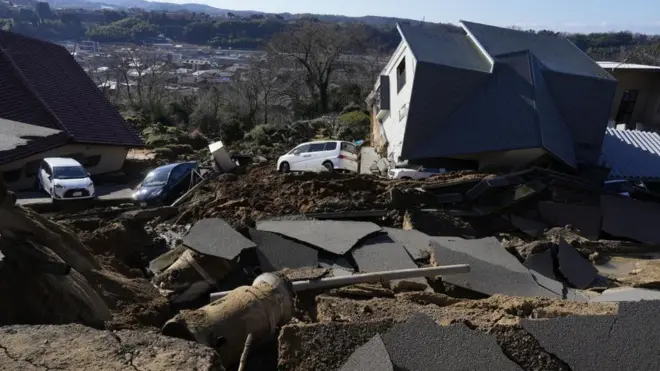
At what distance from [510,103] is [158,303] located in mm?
16699

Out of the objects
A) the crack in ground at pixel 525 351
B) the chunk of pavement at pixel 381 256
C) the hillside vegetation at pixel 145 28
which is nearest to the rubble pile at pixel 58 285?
the chunk of pavement at pixel 381 256

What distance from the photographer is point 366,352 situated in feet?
14.8

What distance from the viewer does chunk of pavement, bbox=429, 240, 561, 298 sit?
8227 millimetres

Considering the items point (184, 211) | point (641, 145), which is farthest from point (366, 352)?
point (641, 145)

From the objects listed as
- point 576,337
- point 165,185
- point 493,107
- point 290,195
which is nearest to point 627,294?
point 576,337

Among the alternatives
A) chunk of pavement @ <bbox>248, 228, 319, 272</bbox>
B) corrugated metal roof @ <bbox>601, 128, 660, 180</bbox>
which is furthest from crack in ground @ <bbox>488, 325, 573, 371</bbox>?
corrugated metal roof @ <bbox>601, 128, 660, 180</bbox>

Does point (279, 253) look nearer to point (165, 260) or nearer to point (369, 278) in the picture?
point (165, 260)

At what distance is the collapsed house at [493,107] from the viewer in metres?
19.8

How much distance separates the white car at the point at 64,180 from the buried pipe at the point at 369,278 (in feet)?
47.0

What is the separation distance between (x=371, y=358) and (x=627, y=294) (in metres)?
5.93

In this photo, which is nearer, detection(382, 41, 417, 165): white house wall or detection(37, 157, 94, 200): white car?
detection(37, 157, 94, 200): white car

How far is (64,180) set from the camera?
19.7m

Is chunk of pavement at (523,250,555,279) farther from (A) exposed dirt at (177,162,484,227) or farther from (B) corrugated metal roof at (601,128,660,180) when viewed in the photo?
(B) corrugated metal roof at (601,128,660,180)

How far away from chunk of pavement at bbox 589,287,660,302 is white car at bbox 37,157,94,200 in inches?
669
